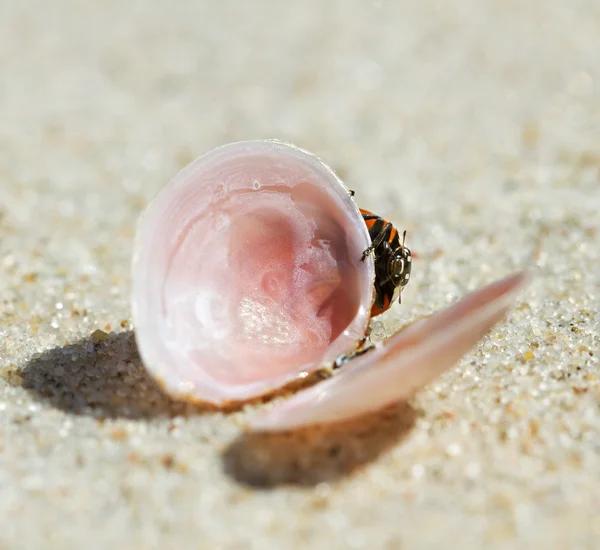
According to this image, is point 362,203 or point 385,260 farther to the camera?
point 362,203

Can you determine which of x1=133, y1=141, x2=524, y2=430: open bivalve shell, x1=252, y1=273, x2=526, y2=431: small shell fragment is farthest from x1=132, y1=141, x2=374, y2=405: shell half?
x1=252, y1=273, x2=526, y2=431: small shell fragment

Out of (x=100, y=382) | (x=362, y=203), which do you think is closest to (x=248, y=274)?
(x=100, y=382)

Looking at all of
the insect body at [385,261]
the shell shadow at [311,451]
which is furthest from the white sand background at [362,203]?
the insect body at [385,261]

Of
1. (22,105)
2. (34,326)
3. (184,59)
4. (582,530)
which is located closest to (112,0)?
(184,59)

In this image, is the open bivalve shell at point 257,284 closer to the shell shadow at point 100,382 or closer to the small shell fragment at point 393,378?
the small shell fragment at point 393,378

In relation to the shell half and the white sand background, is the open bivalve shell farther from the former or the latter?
the white sand background

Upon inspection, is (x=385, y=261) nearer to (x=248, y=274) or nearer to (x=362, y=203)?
(x=248, y=274)
